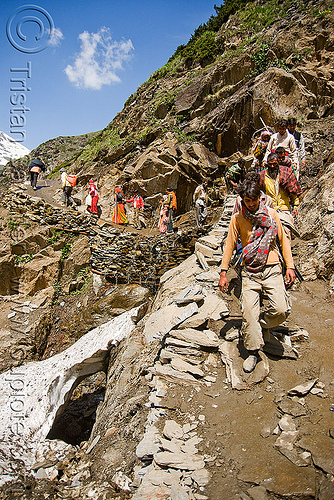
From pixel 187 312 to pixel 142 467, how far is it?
6.75 feet

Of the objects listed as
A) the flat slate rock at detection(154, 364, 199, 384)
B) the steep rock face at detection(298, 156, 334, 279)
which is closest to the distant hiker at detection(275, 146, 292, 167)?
the steep rock face at detection(298, 156, 334, 279)

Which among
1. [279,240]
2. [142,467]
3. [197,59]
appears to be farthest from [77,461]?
[197,59]

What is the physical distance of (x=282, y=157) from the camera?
4.29 metres

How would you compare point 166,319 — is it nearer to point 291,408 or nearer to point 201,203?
point 291,408

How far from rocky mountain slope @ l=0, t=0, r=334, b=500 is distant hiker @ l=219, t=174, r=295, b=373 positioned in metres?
0.40

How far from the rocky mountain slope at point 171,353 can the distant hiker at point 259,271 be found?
0.40m

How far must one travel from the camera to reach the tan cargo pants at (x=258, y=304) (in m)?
2.92

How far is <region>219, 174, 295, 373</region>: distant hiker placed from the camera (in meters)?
2.93

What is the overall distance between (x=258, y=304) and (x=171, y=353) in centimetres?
129

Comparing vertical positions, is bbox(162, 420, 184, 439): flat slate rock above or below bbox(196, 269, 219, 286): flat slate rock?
below

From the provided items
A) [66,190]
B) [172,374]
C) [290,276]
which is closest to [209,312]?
[172,374]

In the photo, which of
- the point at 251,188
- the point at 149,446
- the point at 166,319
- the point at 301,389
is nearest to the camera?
the point at 149,446

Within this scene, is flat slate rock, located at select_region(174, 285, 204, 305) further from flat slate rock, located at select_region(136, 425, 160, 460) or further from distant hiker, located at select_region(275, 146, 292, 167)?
distant hiker, located at select_region(275, 146, 292, 167)

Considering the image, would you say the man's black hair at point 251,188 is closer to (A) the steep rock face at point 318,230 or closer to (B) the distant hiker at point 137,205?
(A) the steep rock face at point 318,230
